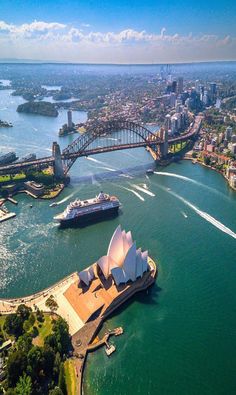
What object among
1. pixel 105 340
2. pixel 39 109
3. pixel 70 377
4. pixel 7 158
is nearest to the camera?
pixel 70 377

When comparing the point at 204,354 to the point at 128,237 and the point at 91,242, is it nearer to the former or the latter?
the point at 128,237

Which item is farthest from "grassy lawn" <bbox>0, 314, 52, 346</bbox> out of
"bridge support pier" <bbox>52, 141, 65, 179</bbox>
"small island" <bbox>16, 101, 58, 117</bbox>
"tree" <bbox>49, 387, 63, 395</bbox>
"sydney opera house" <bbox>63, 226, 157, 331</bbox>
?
"small island" <bbox>16, 101, 58, 117</bbox>

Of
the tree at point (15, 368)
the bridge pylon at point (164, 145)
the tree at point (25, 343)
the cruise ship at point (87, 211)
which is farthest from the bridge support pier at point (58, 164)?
the tree at point (15, 368)

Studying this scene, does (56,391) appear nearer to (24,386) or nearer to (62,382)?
(62,382)

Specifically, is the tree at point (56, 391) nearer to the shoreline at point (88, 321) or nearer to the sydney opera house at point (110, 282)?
the shoreline at point (88, 321)

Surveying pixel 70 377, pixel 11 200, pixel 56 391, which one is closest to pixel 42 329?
pixel 70 377
